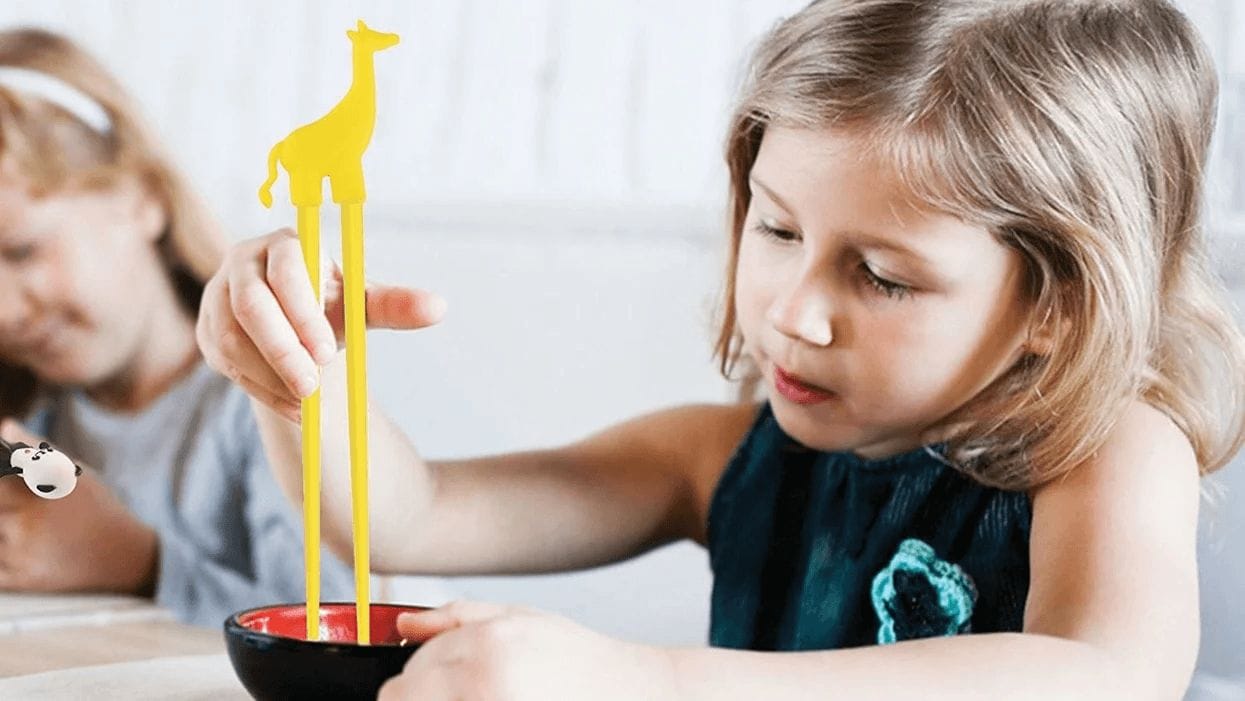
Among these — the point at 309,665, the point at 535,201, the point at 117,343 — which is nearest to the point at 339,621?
the point at 309,665

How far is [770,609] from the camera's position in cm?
96

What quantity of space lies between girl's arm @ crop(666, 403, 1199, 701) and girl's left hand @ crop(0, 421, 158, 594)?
0.84 meters

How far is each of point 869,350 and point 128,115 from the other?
96cm

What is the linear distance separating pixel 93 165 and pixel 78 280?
0.11 metres

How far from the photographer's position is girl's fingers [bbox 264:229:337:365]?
64 centimetres

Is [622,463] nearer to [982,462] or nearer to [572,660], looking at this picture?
[982,462]

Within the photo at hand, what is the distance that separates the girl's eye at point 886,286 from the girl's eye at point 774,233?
0.04 m

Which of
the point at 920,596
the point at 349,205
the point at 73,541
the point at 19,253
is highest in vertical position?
the point at 349,205

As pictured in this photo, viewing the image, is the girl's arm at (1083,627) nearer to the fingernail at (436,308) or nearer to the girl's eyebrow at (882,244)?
the girl's eyebrow at (882,244)

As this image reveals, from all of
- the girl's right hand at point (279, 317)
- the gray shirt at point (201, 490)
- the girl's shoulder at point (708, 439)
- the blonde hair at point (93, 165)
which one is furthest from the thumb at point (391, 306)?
the blonde hair at point (93, 165)

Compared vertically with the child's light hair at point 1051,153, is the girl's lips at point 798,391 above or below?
below

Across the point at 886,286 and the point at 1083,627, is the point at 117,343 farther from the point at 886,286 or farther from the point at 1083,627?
the point at 1083,627

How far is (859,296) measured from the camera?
780mm

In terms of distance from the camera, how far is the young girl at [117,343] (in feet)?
4.54
